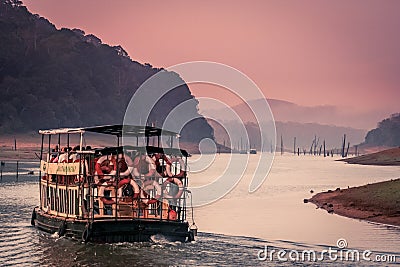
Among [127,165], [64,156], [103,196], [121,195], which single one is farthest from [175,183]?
[64,156]

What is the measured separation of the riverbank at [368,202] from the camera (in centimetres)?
5386

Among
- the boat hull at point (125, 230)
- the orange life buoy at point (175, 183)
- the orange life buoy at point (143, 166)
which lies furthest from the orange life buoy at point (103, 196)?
the orange life buoy at point (175, 183)

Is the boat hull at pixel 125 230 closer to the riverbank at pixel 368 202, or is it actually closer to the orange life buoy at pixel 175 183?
the orange life buoy at pixel 175 183

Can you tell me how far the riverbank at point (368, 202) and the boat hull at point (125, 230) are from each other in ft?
64.2

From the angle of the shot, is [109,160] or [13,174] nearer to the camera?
[109,160]

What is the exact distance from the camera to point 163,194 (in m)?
40.0

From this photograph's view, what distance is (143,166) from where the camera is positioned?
40.3 m

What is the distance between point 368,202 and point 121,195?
95.2ft

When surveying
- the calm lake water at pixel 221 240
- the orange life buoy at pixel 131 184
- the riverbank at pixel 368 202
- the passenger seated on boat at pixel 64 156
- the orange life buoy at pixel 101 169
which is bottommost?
the calm lake water at pixel 221 240

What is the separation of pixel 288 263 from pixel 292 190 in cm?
5701

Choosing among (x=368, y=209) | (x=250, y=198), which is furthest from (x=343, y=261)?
(x=250, y=198)

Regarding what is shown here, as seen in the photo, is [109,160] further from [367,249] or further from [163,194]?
[367,249]

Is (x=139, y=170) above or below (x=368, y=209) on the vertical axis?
above

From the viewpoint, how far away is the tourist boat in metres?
37.5
